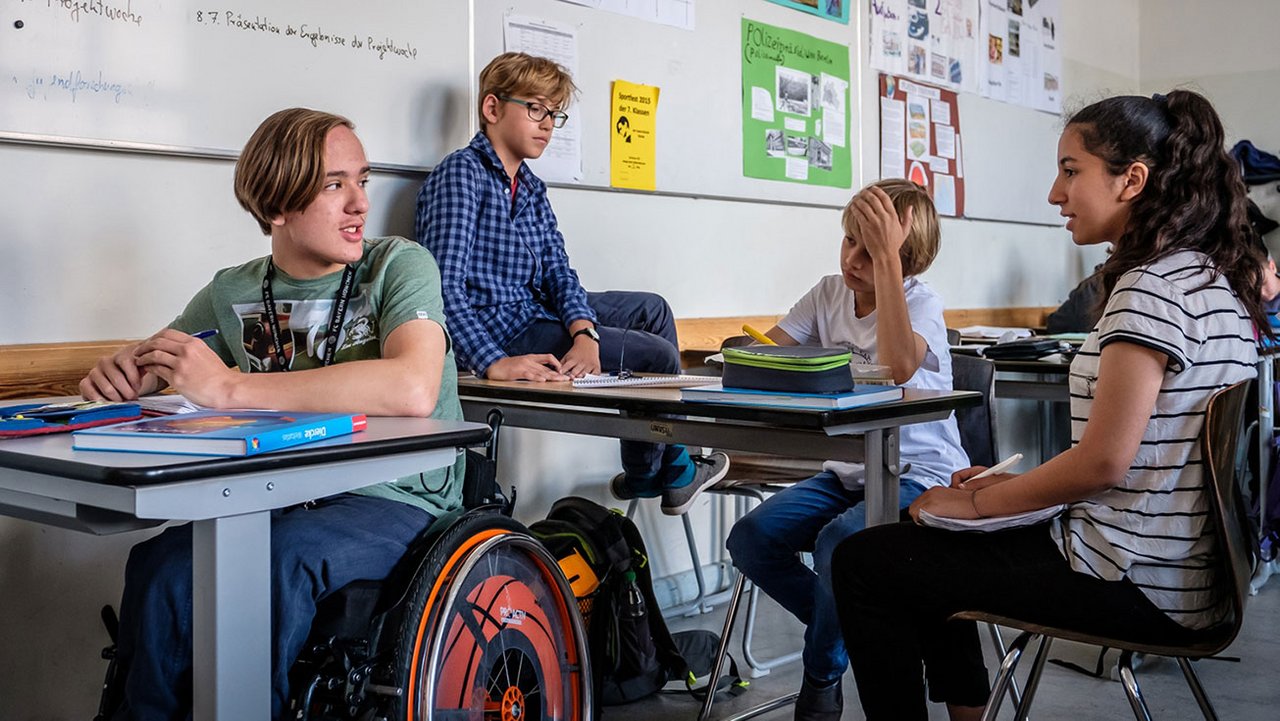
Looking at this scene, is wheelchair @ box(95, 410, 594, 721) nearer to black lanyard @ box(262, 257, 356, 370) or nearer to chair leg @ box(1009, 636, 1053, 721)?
black lanyard @ box(262, 257, 356, 370)

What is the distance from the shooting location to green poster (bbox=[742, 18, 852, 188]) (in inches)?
139

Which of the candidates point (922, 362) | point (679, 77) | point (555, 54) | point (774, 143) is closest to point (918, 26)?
point (774, 143)

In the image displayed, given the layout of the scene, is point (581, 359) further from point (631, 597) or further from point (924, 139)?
point (924, 139)

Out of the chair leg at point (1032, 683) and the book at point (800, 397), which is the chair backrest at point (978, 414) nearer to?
the book at point (800, 397)

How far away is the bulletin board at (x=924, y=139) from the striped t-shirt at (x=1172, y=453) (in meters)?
2.52

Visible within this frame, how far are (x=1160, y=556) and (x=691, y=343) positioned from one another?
1894 millimetres

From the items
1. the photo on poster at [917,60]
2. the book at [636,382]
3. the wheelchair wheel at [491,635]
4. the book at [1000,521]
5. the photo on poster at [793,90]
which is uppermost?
the photo on poster at [917,60]

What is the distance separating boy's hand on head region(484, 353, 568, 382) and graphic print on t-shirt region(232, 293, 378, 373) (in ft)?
1.81

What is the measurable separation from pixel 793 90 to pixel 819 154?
0.78 feet

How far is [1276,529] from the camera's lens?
9.45 ft

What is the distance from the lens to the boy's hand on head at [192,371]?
4.93 ft

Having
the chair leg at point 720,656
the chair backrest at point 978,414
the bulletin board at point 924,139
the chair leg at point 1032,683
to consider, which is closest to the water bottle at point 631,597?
the chair leg at point 720,656

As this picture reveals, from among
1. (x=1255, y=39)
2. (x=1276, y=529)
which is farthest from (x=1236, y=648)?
(x=1255, y=39)

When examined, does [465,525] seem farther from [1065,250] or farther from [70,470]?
[1065,250]
